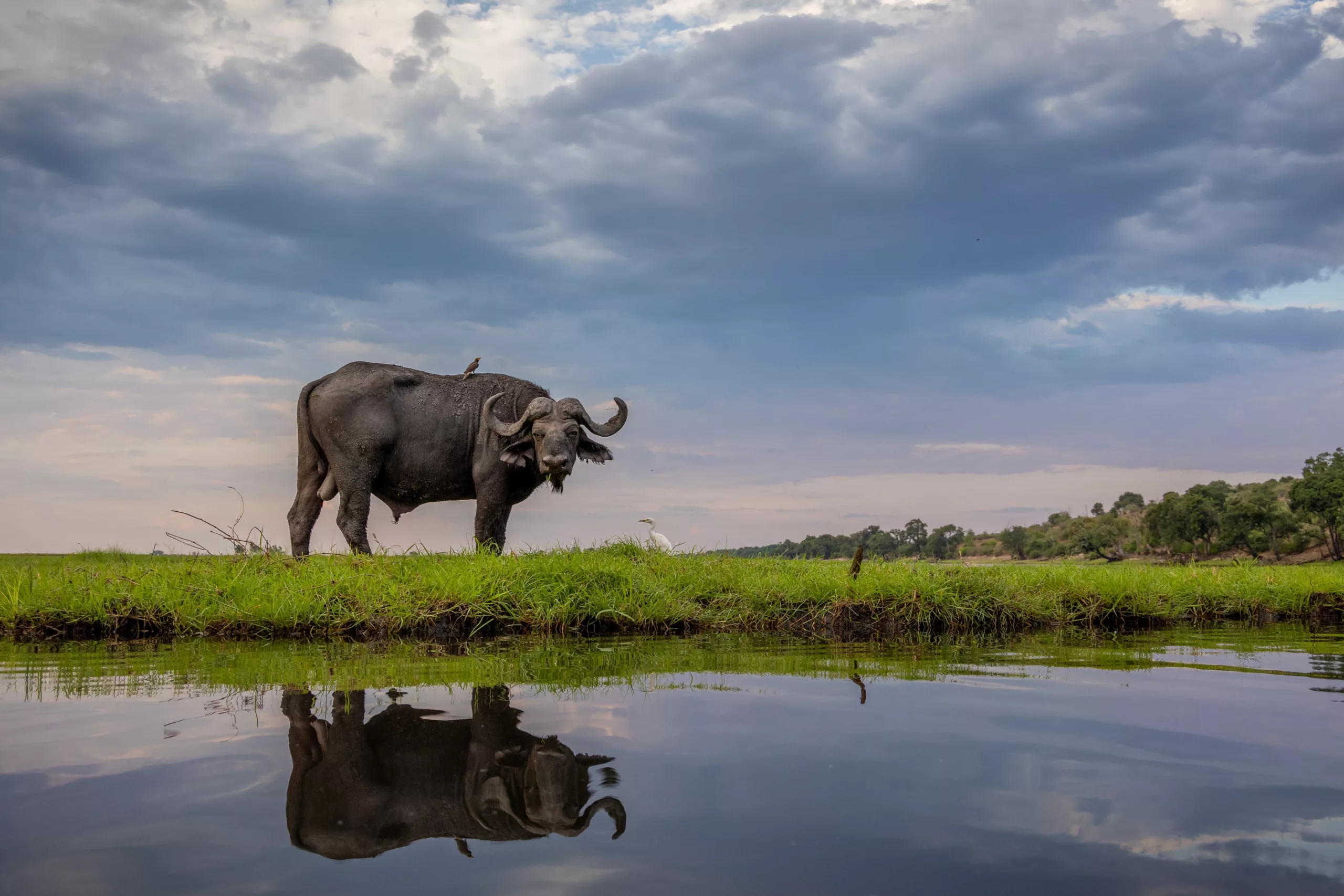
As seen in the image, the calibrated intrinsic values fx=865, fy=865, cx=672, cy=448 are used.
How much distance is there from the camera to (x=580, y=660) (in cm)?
521

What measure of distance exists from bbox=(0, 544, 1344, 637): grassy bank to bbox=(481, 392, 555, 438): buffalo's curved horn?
6.04 ft

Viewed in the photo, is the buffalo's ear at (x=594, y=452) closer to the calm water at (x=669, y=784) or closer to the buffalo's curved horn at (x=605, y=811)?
the calm water at (x=669, y=784)

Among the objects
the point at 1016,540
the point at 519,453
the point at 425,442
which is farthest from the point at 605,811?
the point at 1016,540

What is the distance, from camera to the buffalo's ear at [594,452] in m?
10.9

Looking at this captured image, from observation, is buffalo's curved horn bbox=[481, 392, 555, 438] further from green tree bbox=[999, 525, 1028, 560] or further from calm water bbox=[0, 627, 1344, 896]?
green tree bbox=[999, 525, 1028, 560]

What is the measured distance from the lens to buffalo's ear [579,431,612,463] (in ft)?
35.8

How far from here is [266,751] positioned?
111 inches

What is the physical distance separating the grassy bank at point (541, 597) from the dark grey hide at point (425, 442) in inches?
67.7

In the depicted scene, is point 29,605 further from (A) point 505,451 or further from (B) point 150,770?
(B) point 150,770

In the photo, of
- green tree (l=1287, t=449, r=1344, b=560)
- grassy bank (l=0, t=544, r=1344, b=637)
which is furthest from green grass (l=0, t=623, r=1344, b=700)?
green tree (l=1287, t=449, r=1344, b=560)

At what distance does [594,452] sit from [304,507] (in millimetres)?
3766

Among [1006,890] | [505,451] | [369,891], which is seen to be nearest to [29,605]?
[505,451]

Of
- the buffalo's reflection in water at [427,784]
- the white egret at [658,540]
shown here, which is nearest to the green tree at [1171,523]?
the white egret at [658,540]

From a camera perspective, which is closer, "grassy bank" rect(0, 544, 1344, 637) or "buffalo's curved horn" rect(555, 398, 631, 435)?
"grassy bank" rect(0, 544, 1344, 637)
